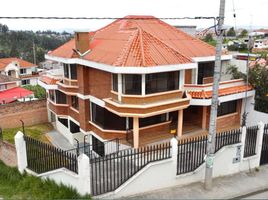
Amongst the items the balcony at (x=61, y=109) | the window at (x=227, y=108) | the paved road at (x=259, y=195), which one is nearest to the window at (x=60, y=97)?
the balcony at (x=61, y=109)

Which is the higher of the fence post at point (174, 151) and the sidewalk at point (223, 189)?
the fence post at point (174, 151)

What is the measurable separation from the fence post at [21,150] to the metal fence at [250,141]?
31.5ft

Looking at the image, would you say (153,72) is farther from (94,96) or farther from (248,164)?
(248,164)

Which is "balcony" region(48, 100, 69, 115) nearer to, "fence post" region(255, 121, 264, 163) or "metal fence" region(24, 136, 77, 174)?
"metal fence" region(24, 136, 77, 174)

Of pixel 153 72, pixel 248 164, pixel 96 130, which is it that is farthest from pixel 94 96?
pixel 248 164

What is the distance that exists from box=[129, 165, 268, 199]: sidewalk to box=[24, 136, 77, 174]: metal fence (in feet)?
8.46

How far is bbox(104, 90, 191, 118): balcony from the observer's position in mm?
13695

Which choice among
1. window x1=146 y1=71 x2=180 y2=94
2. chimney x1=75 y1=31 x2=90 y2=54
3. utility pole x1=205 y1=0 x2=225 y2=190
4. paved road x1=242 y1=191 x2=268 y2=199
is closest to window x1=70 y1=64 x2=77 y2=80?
chimney x1=75 y1=31 x2=90 y2=54

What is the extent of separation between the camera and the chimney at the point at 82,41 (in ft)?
55.5

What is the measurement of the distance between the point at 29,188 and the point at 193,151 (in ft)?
21.8

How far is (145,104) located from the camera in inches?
549

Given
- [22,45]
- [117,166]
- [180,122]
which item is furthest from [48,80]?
[22,45]

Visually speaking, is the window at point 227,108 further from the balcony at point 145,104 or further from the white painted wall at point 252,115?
the balcony at point 145,104

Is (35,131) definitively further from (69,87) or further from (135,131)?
(135,131)
